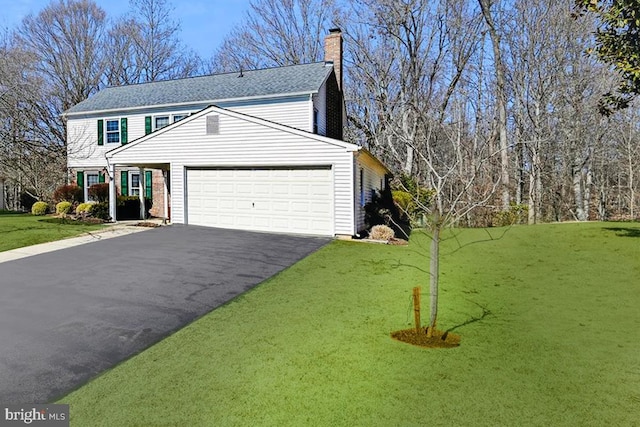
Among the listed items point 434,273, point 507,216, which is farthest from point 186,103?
point 434,273

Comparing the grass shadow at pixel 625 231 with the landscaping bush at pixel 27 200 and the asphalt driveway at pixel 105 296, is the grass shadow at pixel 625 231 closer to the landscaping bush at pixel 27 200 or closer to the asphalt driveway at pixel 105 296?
the asphalt driveway at pixel 105 296

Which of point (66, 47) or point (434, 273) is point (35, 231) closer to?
point (434, 273)

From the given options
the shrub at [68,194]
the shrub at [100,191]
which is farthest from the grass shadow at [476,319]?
the shrub at [68,194]

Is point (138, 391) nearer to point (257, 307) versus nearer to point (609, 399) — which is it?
point (257, 307)

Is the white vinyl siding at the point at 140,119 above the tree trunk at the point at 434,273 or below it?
above

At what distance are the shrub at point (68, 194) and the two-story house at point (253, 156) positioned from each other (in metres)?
1.63

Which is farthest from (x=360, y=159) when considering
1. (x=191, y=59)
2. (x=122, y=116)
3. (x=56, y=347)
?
(x=191, y=59)

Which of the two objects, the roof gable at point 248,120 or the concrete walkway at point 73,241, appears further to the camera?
the roof gable at point 248,120

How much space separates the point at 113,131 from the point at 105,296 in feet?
56.4

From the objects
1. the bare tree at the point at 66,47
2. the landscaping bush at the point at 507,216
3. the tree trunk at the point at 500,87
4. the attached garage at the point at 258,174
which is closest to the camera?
the attached garage at the point at 258,174

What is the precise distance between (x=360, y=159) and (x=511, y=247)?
585 centimetres

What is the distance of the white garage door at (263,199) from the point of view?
1328 cm

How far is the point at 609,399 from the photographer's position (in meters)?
3.32

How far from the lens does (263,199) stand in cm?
1399
